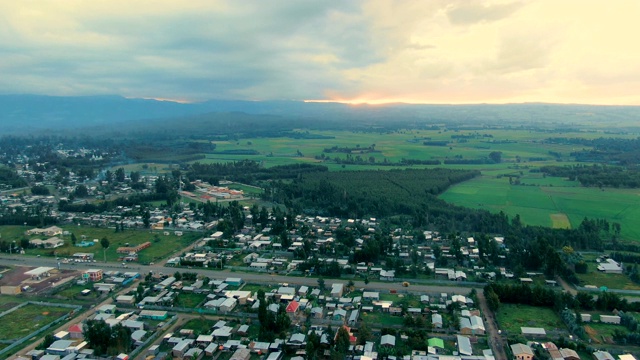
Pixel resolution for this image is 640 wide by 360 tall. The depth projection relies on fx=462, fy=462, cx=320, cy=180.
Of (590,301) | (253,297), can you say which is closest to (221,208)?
(253,297)

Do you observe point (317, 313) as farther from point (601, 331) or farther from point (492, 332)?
point (601, 331)

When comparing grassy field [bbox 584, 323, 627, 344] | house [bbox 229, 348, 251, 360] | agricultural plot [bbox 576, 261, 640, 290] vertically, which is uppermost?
agricultural plot [bbox 576, 261, 640, 290]

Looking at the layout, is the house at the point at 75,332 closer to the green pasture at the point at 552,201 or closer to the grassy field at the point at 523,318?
the grassy field at the point at 523,318

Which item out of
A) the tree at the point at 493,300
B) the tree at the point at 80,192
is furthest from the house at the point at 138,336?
the tree at the point at 80,192

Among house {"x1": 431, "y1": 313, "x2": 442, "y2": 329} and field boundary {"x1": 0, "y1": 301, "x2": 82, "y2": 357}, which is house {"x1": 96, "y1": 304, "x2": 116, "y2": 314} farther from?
house {"x1": 431, "y1": 313, "x2": 442, "y2": 329}

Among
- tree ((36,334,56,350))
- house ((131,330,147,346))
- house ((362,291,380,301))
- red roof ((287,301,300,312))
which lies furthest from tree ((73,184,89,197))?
house ((362,291,380,301))

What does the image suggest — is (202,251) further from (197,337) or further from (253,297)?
(197,337)

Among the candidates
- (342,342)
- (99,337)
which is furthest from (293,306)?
(99,337)
